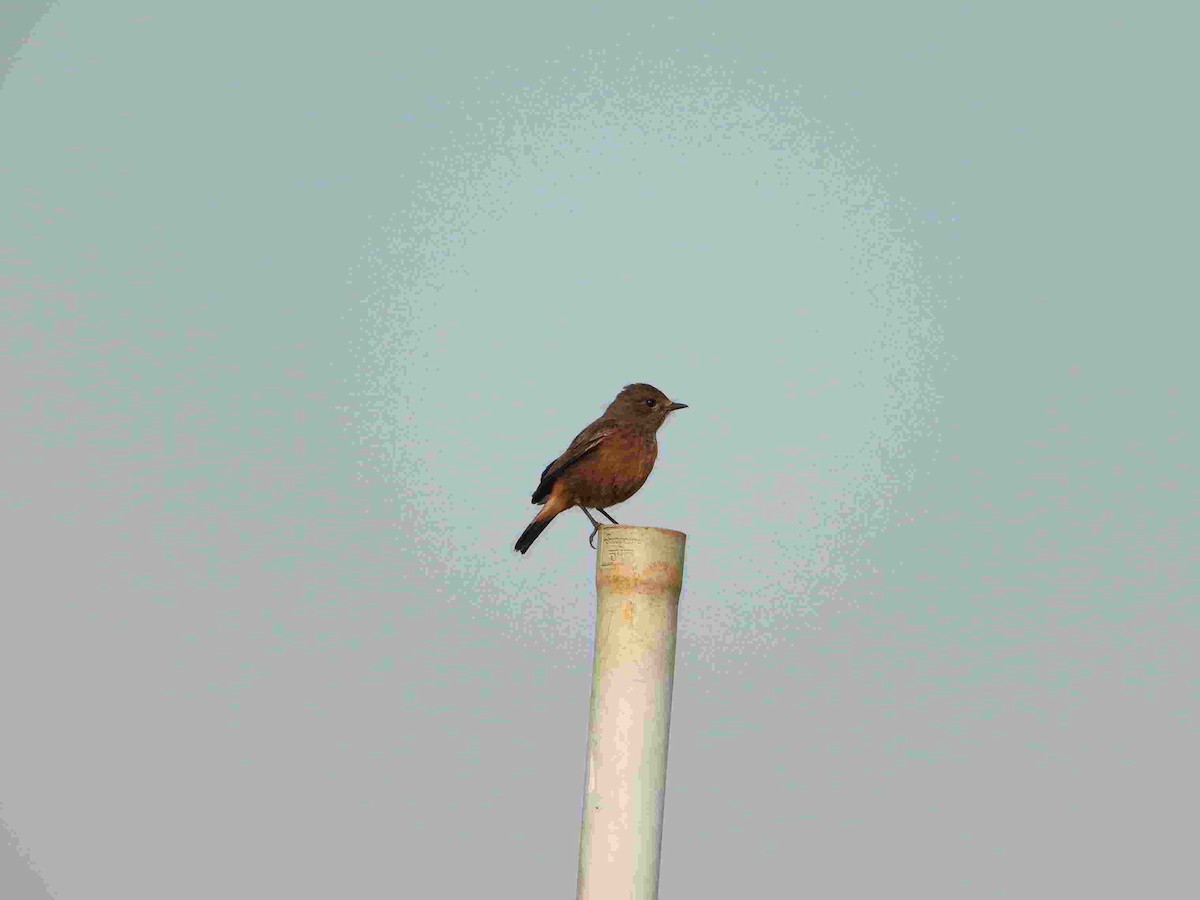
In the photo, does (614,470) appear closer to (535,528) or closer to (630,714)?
(535,528)

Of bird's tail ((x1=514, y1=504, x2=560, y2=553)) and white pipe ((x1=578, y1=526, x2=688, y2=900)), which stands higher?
bird's tail ((x1=514, y1=504, x2=560, y2=553))

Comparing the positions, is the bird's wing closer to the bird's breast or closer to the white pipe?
the bird's breast

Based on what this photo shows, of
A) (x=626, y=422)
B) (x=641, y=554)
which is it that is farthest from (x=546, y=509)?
(x=641, y=554)

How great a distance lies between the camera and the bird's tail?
11.8 meters

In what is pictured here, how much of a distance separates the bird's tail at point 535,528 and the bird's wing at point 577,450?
0.17 m

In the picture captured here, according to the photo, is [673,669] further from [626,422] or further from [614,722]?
[626,422]

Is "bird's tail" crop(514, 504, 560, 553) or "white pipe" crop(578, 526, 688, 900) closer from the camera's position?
"white pipe" crop(578, 526, 688, 900)

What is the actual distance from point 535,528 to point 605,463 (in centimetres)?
89

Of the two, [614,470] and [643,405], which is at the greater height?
[643,405]

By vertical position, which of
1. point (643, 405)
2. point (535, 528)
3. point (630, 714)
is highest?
point (643, 405)

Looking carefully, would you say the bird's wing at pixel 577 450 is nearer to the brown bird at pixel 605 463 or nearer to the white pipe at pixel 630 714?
the brown bird at pixel 605 463

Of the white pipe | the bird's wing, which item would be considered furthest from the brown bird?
the white pipe

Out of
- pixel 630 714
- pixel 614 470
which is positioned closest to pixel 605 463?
pixel 614 470

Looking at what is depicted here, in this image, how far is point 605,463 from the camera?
11.6m
